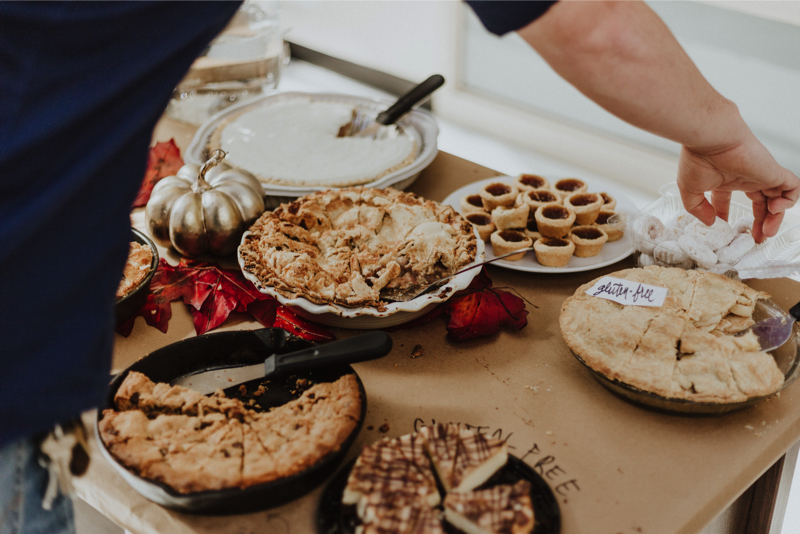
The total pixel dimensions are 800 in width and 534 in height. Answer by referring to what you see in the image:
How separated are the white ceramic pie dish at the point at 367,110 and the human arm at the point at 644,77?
34.3 inches

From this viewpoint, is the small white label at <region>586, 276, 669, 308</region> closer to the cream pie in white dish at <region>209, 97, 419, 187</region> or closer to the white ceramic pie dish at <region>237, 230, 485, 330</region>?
the white ceramic pie dish at <region>237, 230, 485, 330</region>

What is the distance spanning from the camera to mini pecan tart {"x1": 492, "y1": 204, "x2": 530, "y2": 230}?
1.69 m

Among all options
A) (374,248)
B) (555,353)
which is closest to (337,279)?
(374,248)

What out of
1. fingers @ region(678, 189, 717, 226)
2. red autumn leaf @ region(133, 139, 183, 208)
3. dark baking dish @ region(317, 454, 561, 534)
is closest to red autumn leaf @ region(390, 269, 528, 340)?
dark baking dish @ region(317, 454, 561, 534)

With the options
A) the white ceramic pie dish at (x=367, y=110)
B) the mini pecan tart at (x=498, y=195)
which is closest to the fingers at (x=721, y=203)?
the mini pecan tart at (x=498, y=195)

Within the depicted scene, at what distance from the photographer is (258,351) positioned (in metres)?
1.26

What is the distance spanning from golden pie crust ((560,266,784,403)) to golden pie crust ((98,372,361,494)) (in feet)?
1.61

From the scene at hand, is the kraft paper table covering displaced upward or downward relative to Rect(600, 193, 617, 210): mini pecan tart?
downward

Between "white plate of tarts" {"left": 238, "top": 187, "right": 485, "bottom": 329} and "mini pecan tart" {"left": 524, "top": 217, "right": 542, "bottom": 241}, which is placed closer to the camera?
"white plate of tarts" {"left": 238, "top": 187, "right": 485, "bottom": 329}

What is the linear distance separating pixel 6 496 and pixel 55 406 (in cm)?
26

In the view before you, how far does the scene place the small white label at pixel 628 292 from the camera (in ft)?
4.21

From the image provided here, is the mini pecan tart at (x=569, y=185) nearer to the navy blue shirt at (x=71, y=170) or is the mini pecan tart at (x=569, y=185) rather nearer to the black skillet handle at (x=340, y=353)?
the black skillet handle at (x=340, y=353)

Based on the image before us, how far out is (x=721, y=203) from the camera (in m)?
1.53

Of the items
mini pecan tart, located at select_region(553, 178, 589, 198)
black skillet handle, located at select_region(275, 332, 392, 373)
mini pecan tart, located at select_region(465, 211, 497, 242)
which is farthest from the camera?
mini pecan tart, located at select_region(553, 178, 589, 198)
